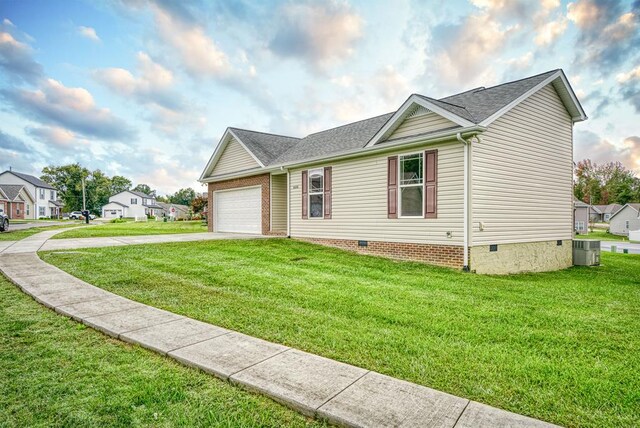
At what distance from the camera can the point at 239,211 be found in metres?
16.7

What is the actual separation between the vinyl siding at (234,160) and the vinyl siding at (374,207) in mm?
3250

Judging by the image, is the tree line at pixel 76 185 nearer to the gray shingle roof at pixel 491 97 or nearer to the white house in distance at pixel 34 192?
the white house in distance at pixel 34 192

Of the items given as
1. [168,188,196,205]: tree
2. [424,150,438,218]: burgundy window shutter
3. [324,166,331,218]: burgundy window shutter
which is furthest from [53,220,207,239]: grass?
[168,188,196,205]: tree

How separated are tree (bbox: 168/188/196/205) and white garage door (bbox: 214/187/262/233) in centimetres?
8684

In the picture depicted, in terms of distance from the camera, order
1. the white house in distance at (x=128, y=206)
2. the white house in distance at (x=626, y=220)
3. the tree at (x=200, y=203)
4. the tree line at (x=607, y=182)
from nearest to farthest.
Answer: the tree at (x=200, y=203), the white house in distance at (x=626, y=220), the tree line at (x=607, y=182), the white house in distance at (x=128, y=206)

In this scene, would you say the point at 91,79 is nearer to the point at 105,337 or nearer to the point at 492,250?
the point at 105,337

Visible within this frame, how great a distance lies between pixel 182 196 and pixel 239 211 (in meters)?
91.4

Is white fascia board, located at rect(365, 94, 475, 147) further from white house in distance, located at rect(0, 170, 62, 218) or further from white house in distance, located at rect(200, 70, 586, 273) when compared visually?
white house in distance, located at rect(0, 170, 62, 218)

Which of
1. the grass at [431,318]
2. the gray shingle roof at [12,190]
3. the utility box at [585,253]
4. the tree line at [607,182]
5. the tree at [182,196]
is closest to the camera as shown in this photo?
the grass at [431,318]

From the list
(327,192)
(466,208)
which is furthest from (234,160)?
(466,208)

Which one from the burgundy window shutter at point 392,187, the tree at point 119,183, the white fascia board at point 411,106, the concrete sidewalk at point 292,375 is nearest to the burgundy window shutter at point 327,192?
the white fascia board at point 411,106

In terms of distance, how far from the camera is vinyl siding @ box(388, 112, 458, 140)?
29.4 feet

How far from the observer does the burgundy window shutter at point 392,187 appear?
990 cm

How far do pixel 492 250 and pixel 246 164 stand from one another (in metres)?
11.1
